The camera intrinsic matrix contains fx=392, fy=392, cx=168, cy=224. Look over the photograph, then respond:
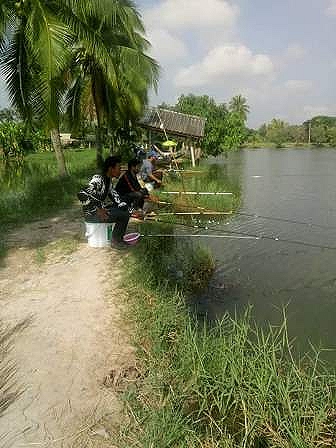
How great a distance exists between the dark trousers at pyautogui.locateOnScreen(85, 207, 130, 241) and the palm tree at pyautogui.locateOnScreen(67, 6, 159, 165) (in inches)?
295

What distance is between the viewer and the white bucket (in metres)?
6.36

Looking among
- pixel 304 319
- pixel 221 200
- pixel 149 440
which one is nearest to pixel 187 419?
pixel 149 440

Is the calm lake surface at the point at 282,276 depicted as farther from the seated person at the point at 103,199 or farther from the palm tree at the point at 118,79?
the palm tree at the point at 118,79

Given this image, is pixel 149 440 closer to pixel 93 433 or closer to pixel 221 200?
pixel 93 433

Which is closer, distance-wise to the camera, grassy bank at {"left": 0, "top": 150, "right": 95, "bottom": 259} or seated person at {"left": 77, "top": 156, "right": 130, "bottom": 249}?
seated person at {"left": 77, "top": 156, "right": 130, "bottom": 249}

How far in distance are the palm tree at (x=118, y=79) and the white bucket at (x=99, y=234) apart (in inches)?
302

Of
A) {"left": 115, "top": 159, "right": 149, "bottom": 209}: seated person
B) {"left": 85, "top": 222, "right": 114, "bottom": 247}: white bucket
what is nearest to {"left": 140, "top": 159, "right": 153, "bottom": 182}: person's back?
{"left": 115, "top": 159, "right": 149, "bottom": 209}: seated person

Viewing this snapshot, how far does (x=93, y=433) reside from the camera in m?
2.55

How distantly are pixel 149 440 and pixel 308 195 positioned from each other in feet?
47.5

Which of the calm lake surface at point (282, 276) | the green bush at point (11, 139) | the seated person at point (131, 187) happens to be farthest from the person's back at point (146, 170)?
the green bush at point (11, 139)

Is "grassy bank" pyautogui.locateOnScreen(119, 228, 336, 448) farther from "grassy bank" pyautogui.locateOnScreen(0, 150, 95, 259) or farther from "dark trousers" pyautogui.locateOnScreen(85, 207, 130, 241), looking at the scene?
"grassy bank" pyautogui.locateOnScreen(0, 150, 95, 259)

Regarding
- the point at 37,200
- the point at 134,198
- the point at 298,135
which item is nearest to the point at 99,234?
the point at 134,198

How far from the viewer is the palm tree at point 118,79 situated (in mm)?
12773

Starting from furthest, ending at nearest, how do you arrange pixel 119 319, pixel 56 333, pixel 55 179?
1. pixel 55 179
2. pixel 119 319
3. pixel 56 333
